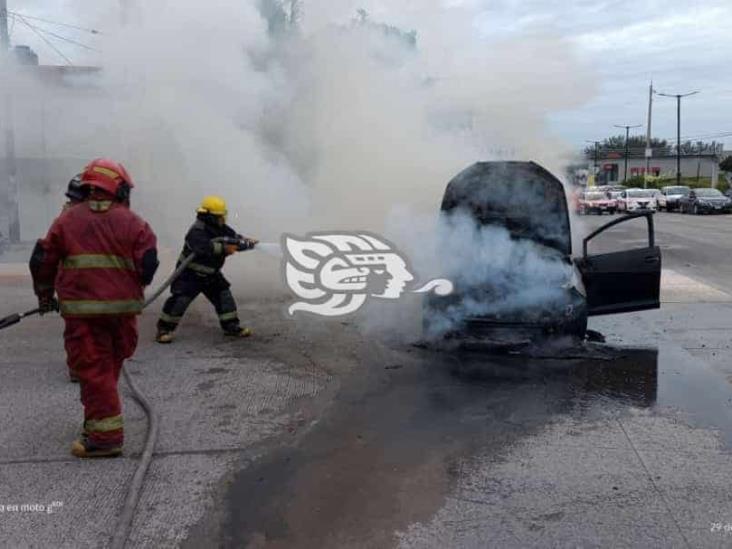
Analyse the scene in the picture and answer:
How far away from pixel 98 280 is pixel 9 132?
29.9ft

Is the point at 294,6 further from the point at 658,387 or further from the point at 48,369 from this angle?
the point at 658,387

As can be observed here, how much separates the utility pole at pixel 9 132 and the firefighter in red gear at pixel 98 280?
22.0ft

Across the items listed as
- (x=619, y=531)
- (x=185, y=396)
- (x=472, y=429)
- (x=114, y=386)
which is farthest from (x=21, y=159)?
(x=619, y=531)

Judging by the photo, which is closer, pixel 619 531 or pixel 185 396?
pixel 619 531

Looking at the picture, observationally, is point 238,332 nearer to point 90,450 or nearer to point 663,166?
point 90,450

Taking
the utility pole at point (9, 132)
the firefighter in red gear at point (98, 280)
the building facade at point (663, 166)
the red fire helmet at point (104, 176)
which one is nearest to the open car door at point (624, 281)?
the firefighter in red gear at point (98, 280)

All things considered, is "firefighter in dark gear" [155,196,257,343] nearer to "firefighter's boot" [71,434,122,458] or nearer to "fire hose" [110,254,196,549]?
"fire hose" [110,254,196,549]

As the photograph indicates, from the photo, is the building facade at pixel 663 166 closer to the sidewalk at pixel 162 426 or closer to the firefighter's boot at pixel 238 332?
the firefighter's boot at pixel 238 332

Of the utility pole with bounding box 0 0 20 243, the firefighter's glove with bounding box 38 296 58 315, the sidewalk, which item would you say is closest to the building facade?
the utility pole with bounding box 0 0 20 243

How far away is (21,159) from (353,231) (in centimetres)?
793

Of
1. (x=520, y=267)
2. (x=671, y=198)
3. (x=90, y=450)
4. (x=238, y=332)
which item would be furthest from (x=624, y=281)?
(x=671, y=198)

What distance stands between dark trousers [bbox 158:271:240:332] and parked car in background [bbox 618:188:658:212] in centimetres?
3147

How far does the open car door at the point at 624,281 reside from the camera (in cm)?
687

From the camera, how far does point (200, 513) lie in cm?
360
